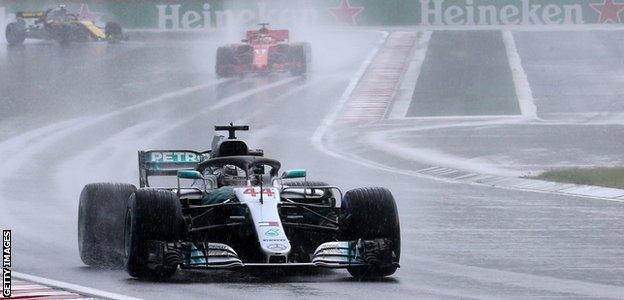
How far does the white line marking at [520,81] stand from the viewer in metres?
40.5

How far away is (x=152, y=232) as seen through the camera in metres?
14.6

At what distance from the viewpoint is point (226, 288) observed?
46.4 ft

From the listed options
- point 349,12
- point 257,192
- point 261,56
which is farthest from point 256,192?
point 349,12

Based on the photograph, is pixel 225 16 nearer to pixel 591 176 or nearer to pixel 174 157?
pixel 591 176

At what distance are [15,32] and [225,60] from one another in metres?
13.6

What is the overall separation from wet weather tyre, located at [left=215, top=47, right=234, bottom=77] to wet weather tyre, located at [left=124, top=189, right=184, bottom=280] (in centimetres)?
3419

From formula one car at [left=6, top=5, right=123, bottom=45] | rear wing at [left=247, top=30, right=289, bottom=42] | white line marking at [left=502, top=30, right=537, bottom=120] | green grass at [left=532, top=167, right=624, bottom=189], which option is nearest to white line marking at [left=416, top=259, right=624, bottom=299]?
green grass at [left=532, top=167, right=624, bottom=189]

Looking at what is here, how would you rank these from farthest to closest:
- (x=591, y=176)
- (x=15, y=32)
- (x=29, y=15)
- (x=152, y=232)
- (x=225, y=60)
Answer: (x=15, y=32), (x=29, y=15), (x=225, y=60), (x=591, y=176), (x=152, y=232)

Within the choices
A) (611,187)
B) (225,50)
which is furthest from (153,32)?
(611,187)

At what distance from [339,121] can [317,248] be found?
77.8 ft

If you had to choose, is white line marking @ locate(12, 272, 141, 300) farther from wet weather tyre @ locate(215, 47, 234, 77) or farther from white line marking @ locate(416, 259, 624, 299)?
wet weather tyre @ locate(215, 47, 234, 77)

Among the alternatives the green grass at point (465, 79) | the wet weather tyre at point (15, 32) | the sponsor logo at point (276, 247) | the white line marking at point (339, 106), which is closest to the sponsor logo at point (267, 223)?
the sponsor logo at point (276, 247)

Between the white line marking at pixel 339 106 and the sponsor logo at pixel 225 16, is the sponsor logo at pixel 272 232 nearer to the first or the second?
the white line marking at pixel 339 106

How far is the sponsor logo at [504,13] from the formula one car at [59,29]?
46.4ft
